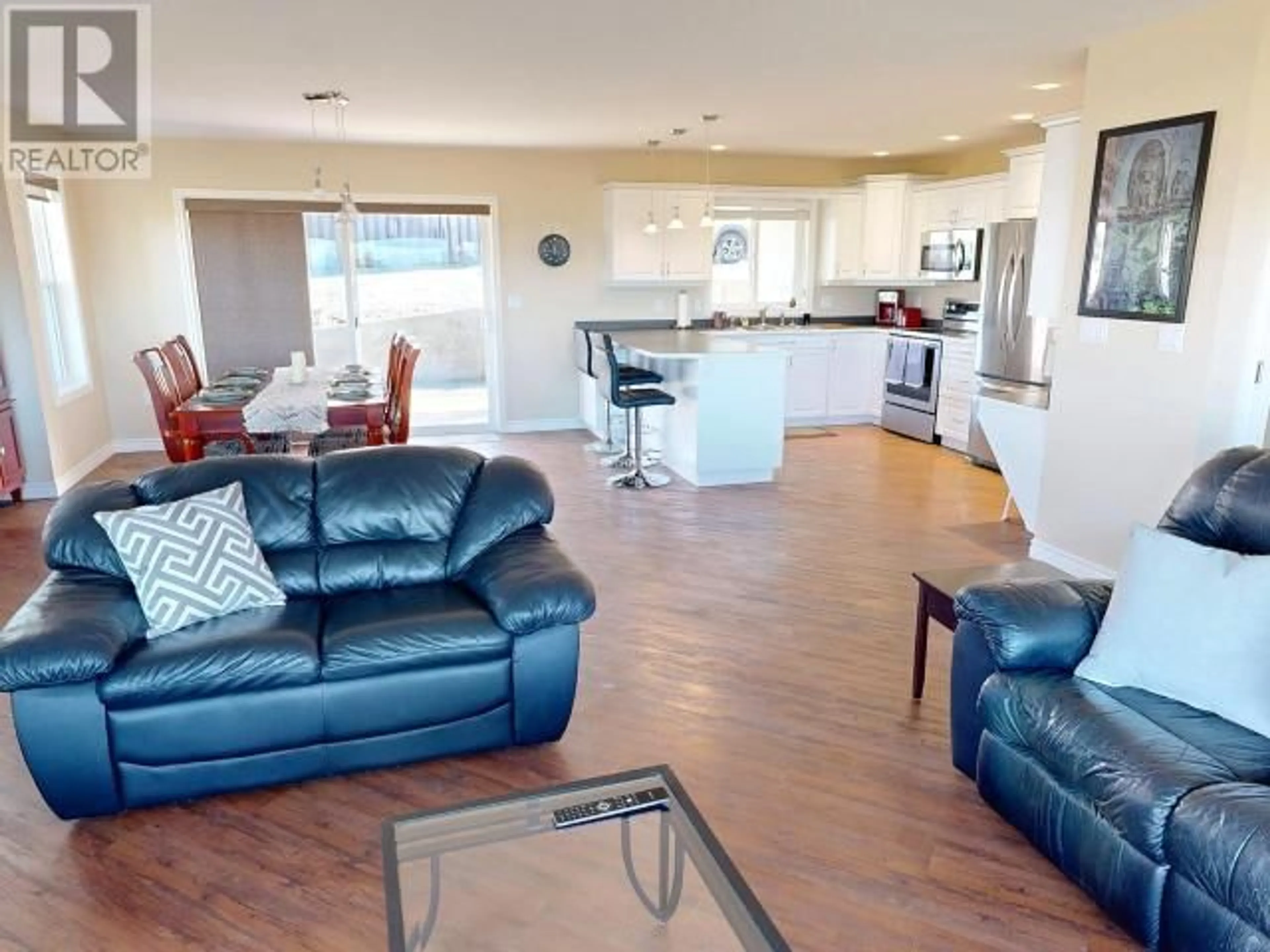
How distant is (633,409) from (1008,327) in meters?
2.83

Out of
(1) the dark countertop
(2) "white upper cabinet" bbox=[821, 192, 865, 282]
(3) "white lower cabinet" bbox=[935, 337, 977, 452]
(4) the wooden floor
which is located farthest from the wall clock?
(4) the wooden floor

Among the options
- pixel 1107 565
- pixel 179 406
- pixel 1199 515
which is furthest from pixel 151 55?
pixel 1107 565

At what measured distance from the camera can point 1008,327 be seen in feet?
20.0

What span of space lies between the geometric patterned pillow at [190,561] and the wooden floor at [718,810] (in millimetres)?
571

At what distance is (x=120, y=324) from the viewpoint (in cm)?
672

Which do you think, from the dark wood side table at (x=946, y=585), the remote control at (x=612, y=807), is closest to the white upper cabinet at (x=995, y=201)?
the dark wood side table at (x=946, y=585)

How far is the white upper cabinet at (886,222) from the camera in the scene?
7727 mm

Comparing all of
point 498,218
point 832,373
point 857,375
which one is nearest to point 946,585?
point 832,373

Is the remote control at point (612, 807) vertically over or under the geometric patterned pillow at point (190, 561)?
under

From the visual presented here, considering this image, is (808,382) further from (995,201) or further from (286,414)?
(286,414)

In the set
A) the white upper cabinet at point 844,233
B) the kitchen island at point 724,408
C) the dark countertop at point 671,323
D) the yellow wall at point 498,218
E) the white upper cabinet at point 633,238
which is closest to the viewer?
the kitchen island at point 724,408

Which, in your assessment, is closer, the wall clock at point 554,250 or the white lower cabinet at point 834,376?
the wall clock at point 554,250

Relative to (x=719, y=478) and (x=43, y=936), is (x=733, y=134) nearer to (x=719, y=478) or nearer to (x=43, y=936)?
(x=719, y=478)

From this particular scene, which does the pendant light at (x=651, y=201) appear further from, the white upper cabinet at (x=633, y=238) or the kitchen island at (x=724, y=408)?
the kitchen island at (x=724, y=408)
